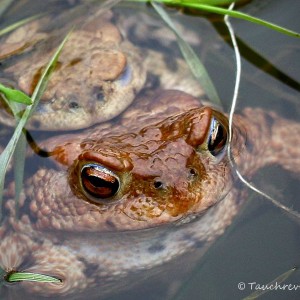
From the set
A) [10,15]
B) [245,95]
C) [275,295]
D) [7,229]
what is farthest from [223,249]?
[10,15]

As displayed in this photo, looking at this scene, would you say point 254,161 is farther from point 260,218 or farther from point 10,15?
point 10,15

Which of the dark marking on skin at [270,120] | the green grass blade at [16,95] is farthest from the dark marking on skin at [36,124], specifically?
the dark marking on skin at [270,120]

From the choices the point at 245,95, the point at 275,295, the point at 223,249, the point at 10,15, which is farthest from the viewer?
the point at 10,15

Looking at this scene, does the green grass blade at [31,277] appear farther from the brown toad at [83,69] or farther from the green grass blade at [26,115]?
the brown toad at [83,69]

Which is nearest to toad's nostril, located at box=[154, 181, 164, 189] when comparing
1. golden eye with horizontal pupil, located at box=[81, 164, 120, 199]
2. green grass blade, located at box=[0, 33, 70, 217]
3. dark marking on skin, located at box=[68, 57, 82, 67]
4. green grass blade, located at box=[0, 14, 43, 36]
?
golden eye with horizontal pupil, located at box=[81, 164, 120, 199]

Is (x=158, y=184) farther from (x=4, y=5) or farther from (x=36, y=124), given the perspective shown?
(x=4, y=5)

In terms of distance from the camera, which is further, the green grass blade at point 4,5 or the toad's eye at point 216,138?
the green grass blade at point 4,5

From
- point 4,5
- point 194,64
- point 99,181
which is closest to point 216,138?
point 99,181
